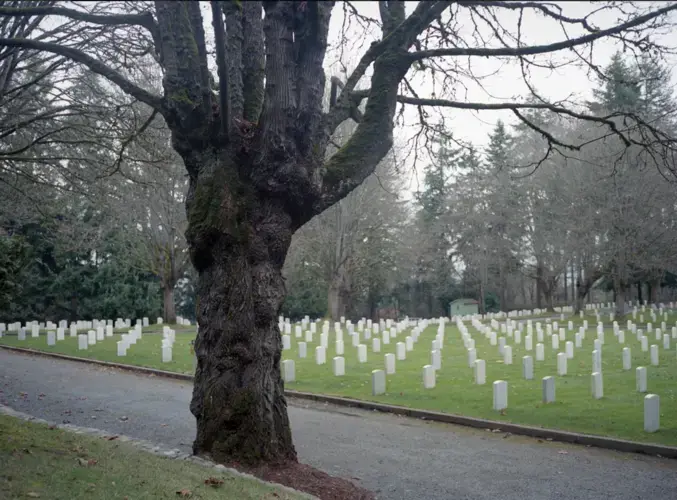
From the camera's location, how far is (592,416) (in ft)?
34.3

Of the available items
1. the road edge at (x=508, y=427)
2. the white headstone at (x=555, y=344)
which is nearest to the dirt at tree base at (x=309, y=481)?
the road edge at (x=508, y=427)

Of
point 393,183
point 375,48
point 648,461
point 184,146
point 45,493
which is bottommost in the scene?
point 648,461

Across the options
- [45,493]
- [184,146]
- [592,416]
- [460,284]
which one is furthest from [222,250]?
[460,284]

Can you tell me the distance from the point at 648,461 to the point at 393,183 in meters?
29.8

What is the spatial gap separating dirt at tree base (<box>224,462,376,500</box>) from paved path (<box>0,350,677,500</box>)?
43 cm

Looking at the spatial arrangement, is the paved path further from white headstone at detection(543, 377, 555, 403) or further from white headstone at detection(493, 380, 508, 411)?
white headstone at detection(543, 377, 555, 403)

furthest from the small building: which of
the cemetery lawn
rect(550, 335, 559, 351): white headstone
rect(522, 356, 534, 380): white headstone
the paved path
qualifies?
the cemetery lawn

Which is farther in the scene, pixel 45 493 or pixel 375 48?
pixel 375 48

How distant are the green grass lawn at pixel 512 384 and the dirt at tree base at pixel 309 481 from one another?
4721mm

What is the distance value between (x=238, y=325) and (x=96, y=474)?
2184 mm

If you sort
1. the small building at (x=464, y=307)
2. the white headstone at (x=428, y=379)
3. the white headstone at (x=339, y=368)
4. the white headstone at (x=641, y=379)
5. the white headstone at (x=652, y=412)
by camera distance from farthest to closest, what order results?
1. the small building at (x=464, y=307)
2. the white headstone at (x=339, y=368)
3. the white headstone at (x=428, y=379)
4. the white headstone at (x=641, y=379)
5. the white headstone at (x=652, y=412)

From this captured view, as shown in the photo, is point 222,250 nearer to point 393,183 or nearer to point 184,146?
point 184,146

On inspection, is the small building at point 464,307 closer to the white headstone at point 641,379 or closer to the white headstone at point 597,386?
the white headstone at point 641,379

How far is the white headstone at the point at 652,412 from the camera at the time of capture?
30.4 feet
